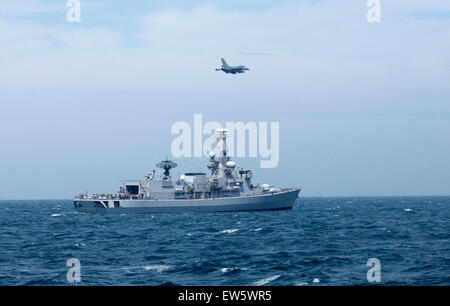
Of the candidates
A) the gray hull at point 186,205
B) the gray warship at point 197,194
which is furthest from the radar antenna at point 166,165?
the gray hull at point 186,205

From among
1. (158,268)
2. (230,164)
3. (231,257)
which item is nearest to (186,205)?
(230,164)

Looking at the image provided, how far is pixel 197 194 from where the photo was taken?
349 feet

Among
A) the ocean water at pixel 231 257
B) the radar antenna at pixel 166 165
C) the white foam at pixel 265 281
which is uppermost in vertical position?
the radar antenna at pixel 166 165

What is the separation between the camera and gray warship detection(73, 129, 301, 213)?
336 feet

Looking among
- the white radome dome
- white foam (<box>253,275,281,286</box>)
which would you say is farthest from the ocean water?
the white radome dome

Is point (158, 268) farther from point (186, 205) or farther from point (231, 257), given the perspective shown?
point (186, 205)

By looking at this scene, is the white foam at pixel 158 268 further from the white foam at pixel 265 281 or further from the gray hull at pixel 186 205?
the gray hull at pixel 186 205

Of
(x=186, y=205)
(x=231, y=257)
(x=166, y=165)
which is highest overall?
(x=166, y=165)

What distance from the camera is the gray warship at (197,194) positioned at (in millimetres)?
102438

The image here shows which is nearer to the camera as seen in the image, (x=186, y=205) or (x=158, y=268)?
(x=158, y=268)

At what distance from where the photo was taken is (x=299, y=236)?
5562 centimetres
